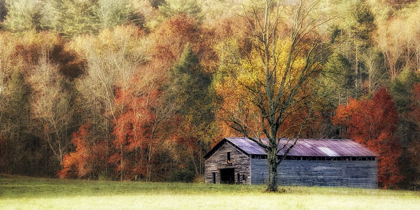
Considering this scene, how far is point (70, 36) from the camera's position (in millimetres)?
100562

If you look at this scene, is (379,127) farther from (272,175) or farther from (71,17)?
(71,17)

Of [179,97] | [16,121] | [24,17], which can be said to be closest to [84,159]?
[16,121]

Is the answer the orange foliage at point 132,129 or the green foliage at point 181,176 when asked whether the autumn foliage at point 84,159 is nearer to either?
the orange foliage at point 132,129

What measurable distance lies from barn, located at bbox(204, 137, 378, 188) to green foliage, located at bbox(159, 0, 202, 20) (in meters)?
48.2

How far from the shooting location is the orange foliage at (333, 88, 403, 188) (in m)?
68.9

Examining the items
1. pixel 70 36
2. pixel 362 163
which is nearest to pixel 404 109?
pixel 362 163

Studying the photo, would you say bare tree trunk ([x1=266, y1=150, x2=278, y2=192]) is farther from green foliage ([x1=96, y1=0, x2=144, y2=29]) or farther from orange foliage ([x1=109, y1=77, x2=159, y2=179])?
green foliage ([x1=96, y1=0, x2=144, y2=29])

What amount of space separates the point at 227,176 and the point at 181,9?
51753 millimetres

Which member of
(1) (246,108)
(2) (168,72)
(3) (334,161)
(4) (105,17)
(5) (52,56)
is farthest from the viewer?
(4) (105,17)

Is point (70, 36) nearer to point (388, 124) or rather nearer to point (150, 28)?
point (150, 28)

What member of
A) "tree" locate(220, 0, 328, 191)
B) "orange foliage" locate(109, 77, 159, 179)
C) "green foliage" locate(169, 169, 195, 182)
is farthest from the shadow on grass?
"orange foliage" locate(109, 77, 159, 179)

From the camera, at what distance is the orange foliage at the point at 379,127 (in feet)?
226

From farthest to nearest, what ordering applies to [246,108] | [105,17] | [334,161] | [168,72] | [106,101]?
1. [105,17]
2. [168,72]
3. [106,101]
4. [246,108]
5. [334,161]

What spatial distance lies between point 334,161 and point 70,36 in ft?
190
